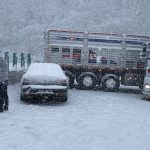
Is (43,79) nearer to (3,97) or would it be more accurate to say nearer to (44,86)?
(44,86)

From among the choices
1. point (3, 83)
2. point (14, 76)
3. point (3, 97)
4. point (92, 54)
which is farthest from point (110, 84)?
point (3, 83)

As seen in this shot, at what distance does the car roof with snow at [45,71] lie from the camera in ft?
48.2

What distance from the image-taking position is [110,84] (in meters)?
21.9

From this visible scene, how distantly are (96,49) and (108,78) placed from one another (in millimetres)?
1576

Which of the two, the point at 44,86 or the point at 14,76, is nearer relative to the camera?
the point at 44,86

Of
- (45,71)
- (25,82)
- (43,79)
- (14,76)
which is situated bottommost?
(14,76)

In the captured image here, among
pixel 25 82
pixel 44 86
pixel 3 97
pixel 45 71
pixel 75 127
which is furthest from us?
pixel 45 71

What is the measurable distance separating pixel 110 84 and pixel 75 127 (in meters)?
11.6

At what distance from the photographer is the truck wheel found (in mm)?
21812

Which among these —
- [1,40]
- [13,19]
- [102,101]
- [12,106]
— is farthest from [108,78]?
[13,19]

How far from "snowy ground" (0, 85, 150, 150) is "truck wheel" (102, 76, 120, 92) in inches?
255

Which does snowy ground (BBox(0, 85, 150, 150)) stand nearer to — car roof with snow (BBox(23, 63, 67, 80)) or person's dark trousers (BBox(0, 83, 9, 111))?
person's dark trousers (BBox(0, 83, 9, 111))

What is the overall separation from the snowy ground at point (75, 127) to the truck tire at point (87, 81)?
652 cm

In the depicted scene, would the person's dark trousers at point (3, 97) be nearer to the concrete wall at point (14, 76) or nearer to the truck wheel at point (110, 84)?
the concrete wall at point (14, 76)
